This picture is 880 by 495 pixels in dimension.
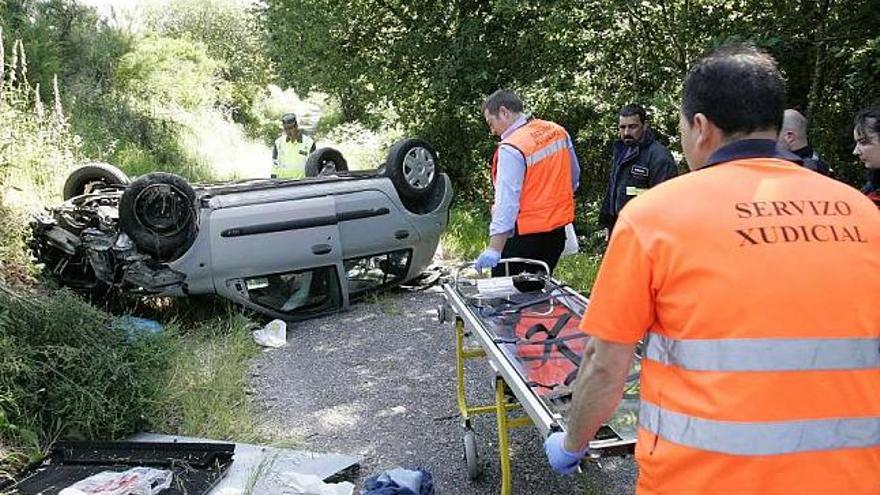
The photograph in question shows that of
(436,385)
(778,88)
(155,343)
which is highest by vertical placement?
(778,88)

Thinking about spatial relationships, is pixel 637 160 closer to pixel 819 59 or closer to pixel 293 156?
pixel 819 59

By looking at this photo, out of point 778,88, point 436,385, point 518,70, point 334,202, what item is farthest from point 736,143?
point 518,70

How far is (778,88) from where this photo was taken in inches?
59.6

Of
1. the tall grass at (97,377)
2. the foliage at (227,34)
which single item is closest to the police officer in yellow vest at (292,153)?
the tall grass at (97,377)

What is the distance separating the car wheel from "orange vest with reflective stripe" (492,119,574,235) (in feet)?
6.26

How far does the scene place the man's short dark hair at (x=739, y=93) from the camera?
150 centimetres

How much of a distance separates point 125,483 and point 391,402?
170cm

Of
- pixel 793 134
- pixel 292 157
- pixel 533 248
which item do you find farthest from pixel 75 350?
pixel 292 157

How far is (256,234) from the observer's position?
559 cm

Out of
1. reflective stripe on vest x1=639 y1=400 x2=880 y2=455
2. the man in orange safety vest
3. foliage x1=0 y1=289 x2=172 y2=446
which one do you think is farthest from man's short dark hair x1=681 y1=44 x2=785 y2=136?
foliage x1=0 y1=289 x2=172 y2=446

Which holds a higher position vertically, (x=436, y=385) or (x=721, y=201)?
(x=721, y=201)

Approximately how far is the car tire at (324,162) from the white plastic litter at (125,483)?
15.3ft

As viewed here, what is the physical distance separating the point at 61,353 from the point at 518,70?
27.2ft

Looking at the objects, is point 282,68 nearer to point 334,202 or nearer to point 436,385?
point 334,202
